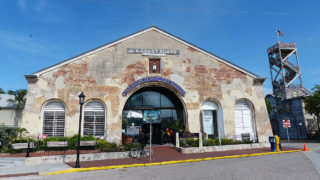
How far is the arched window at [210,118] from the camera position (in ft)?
63.6

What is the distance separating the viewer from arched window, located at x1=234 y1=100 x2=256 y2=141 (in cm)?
1953

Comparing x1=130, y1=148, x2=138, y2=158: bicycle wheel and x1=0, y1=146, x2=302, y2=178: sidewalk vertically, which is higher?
x1=130, y1=148, x2=138, y2=158: bicycle wheel

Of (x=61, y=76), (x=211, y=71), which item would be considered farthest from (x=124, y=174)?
(x=211, y=71)

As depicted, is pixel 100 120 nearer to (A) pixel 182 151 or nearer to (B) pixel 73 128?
(B) pixel 73 128

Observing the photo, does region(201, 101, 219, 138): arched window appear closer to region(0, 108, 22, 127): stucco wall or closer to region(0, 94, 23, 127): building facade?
region(0, 94, 23, 127): building facade

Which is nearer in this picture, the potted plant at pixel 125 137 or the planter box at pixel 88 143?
the planter box at pixel 88 143

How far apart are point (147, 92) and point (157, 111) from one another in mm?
2111

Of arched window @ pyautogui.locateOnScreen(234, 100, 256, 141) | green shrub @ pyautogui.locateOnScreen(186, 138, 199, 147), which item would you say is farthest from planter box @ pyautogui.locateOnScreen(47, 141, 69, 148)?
arched window @ pyautogui.locateOnScreen(234, 100, 256, 141)

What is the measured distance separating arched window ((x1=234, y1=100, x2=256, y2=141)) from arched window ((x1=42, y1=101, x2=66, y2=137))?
1563 centimetres

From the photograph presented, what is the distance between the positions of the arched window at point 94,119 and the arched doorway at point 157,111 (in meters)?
2.35

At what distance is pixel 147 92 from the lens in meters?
20.2

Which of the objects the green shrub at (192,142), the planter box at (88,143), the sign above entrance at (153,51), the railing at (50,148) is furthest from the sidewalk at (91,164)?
the sign above entrance at (153,51)

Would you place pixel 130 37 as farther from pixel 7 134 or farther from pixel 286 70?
pixel 286 70

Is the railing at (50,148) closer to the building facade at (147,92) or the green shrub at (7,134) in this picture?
the green shrub at (7,134)
